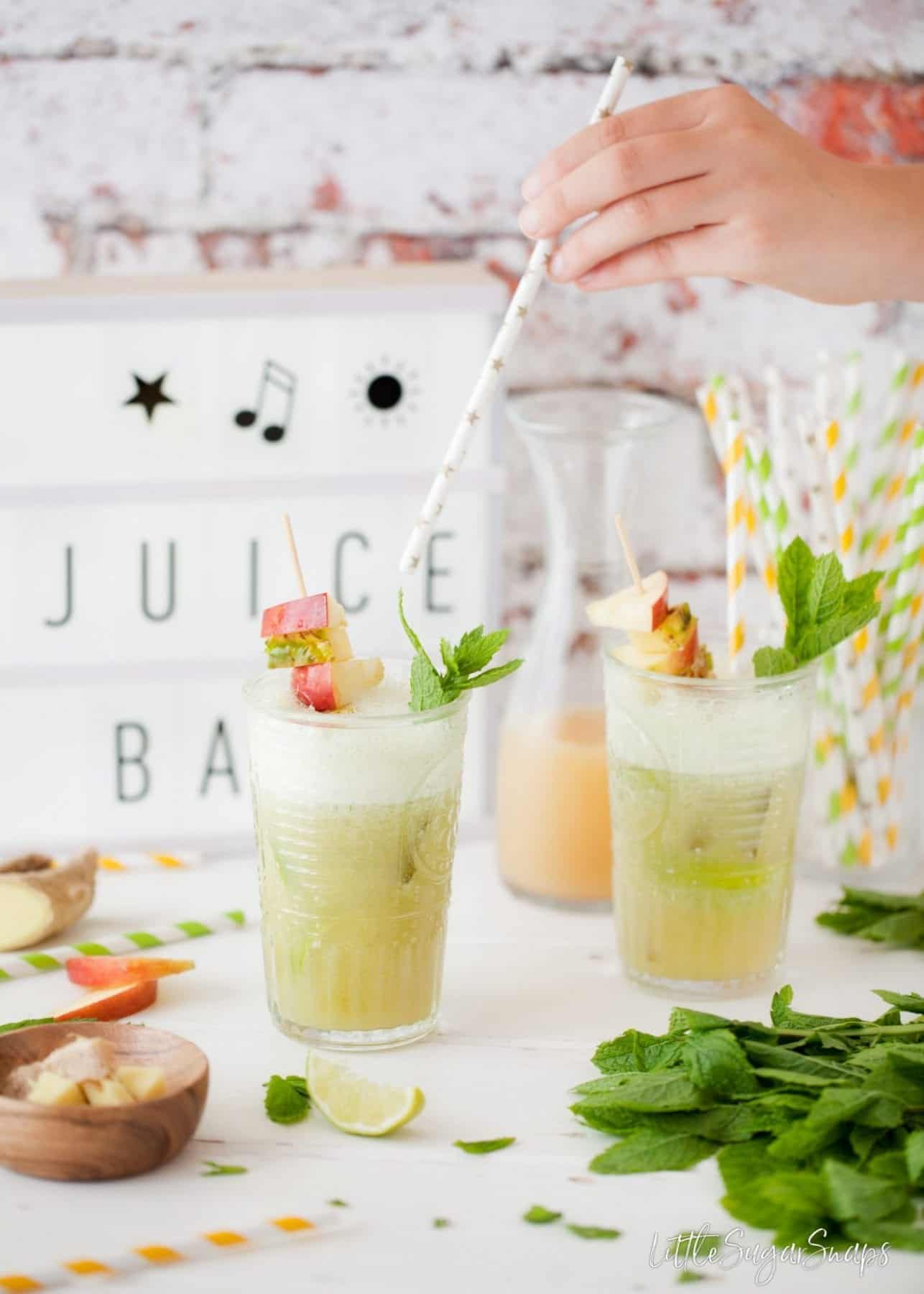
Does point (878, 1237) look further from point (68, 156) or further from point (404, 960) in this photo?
point (68, 156)

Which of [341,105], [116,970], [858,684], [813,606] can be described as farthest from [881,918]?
[341,105]

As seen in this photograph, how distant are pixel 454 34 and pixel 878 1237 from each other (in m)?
→ 1.18

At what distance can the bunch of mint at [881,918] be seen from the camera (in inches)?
49.8

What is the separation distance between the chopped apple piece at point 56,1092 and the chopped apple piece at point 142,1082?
0.03 meters

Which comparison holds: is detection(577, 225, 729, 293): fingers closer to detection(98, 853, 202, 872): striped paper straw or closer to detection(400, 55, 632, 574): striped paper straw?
detection(400, 55, 632, 574): striped paper straw

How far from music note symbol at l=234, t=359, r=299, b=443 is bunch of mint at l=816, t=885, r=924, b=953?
0.66 m

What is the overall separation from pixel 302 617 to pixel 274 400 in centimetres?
44

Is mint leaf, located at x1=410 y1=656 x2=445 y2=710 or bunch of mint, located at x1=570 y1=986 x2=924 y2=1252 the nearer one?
bunch of mint, located at x1=570 y1=986 x2=924 y2=1252

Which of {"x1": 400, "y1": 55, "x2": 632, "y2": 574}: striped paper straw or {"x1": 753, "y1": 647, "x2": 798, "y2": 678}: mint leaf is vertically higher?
{"x1": 400, "y1": 55, "x2": 632, "y2": 574}: striped paper straw

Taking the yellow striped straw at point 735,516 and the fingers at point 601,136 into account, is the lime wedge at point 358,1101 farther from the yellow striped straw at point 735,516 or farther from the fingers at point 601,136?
the fingers at point 601,136

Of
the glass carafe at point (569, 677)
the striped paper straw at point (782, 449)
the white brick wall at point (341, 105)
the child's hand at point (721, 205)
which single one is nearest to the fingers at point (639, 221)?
the child's hand at point (721, 205)

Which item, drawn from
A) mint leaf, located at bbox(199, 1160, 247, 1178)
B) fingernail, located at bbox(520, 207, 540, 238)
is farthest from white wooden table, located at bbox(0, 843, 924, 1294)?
fingernail, located at bbox(520, 207, 540, 238)

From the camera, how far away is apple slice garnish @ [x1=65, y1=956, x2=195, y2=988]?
116 centimetres

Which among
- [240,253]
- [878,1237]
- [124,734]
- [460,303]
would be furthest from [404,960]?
[240,253]
